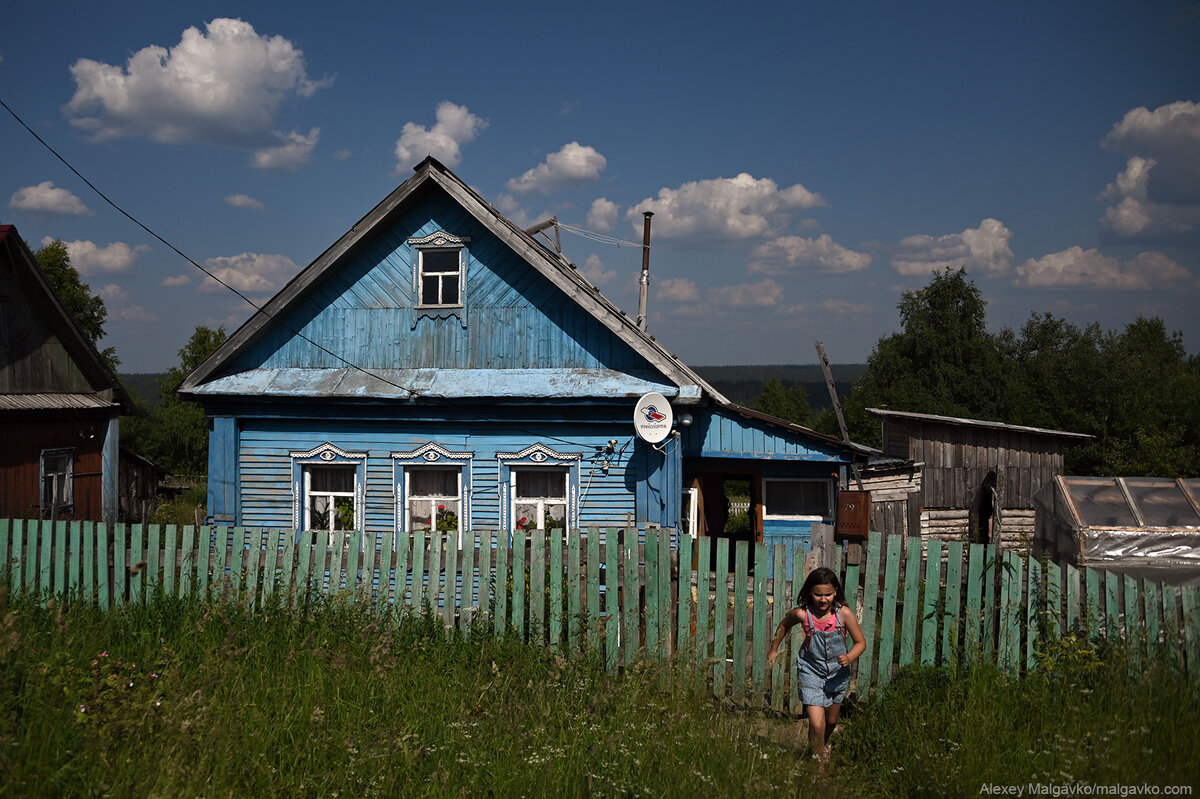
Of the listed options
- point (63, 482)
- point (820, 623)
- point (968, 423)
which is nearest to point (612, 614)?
point (820, 623)

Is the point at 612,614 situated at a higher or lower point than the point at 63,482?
lower

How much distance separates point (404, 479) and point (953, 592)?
7507mm

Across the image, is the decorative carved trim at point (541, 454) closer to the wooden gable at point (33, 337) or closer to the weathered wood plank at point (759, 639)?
the weathered wood plank at point (759, 639)

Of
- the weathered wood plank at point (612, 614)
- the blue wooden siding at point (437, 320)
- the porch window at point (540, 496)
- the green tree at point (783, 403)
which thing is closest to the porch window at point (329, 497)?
the blue wooden siding at point (437, 320)

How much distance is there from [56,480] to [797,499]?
14464 millimetres

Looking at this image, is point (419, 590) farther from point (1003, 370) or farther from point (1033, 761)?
point (1003, 370)

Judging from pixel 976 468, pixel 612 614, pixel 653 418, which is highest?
pixel 653 418

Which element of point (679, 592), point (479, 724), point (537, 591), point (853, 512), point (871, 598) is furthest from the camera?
point (853, 512)

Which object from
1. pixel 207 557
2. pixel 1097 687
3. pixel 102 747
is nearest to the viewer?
pixel 102 747

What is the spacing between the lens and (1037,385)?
138 feet

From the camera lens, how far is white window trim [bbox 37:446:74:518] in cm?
1440

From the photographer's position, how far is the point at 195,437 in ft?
147

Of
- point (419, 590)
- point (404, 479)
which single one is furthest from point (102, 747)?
point (404, 479)

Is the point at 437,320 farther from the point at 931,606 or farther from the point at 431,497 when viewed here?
the point at 931,606
